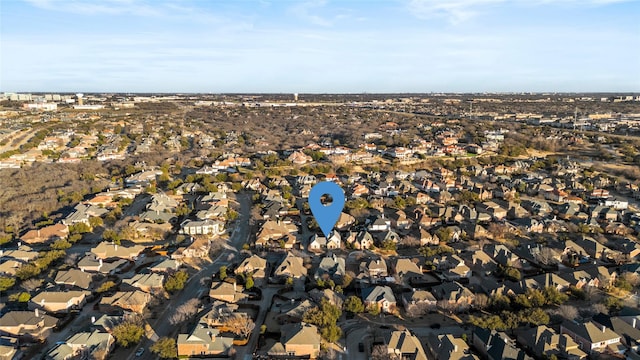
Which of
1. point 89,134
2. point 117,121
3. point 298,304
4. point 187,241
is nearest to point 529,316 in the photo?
point 298,304

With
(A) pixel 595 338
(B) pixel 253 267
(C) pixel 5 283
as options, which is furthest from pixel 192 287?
(A) pixel 595 338

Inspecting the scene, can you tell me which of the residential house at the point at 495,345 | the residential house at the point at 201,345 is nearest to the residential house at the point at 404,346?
the residential house at the point at 495,345

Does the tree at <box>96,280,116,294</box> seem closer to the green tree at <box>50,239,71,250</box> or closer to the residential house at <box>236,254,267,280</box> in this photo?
the residential house at <box>236,254,267,280</box>

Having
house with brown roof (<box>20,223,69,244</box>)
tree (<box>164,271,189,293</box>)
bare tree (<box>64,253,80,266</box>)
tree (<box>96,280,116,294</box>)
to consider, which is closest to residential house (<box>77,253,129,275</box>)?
bare tree (<box>64,253,80,266</box>)

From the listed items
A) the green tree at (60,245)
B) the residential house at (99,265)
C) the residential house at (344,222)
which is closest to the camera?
the residential house at (99,265)

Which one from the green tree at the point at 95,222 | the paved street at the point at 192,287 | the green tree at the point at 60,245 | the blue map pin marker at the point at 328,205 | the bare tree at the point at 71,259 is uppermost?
the blue map pin marker at the point at 328,205

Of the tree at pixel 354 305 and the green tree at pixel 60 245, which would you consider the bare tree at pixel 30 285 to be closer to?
the green tree at pixel 60 245

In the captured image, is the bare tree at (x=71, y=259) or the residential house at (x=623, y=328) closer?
the residential house at (x=623, y=328)
